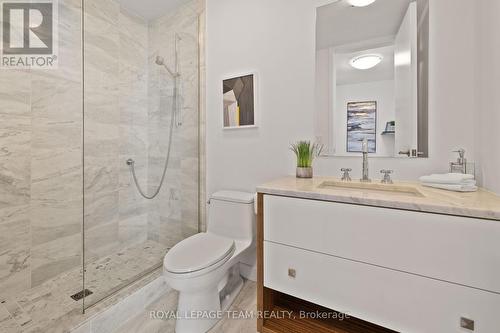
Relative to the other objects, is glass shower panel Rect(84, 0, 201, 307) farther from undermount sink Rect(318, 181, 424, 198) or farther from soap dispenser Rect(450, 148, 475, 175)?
soap dispenser Rect(450, 148, 475, 175)

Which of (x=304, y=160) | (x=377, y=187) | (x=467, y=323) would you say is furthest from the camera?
(x=304, y=160)

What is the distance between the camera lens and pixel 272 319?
1.26 m

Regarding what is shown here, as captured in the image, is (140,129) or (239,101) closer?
(239,101)

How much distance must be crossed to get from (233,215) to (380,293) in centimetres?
97

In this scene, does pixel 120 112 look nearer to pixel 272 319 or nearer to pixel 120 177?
pixel 120 177

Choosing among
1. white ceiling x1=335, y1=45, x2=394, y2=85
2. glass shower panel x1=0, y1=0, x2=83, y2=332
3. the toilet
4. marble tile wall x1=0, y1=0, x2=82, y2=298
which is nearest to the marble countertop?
the toilet

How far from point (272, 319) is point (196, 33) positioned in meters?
2.26

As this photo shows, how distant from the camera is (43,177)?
5.34ft

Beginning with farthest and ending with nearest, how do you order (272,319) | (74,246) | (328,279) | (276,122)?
(74,246), (276,122), (272,319), (328,279)

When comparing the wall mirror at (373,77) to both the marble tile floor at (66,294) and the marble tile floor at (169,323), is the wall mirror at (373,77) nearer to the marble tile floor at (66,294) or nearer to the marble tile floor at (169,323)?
the marble tile floor at (169,323)

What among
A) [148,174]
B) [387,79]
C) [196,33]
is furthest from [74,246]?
[387,79]

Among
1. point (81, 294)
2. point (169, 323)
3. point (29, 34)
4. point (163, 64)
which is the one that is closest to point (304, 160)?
point (169, 323)

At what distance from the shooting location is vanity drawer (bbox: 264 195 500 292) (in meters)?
0.78

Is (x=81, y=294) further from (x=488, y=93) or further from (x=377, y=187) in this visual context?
(x=488, y=93)
